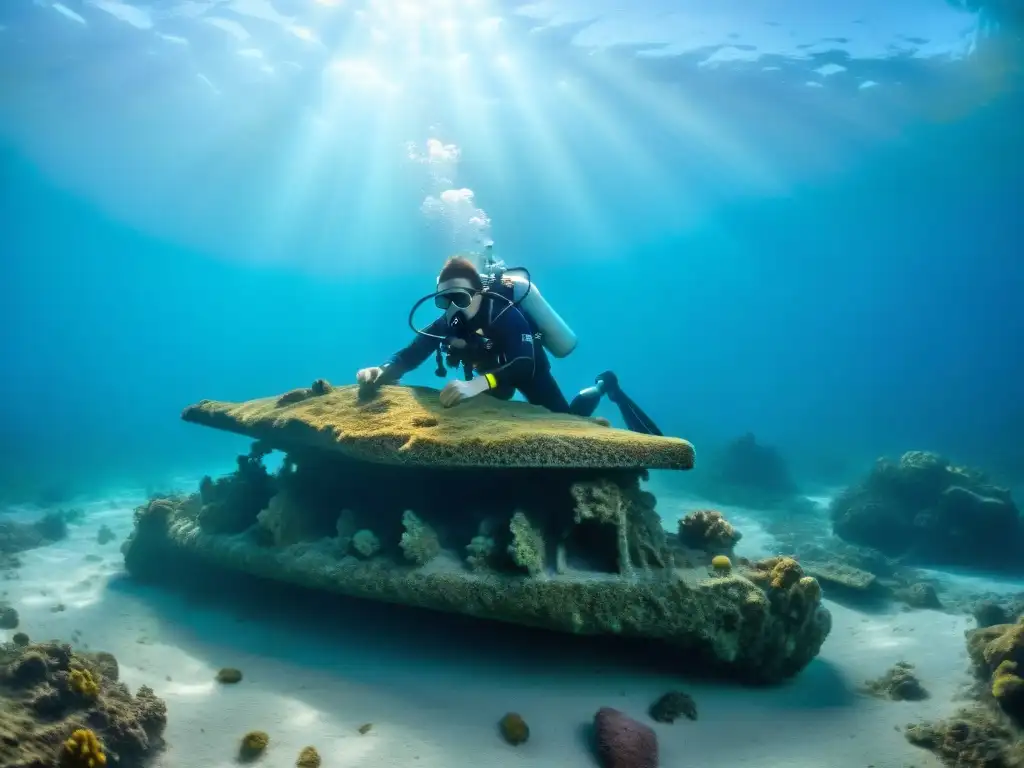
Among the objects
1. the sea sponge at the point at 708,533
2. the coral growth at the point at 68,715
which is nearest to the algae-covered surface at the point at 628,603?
the sea sponge at the point at 708,533

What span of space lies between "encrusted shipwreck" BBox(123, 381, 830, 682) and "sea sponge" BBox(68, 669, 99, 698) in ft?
6.40

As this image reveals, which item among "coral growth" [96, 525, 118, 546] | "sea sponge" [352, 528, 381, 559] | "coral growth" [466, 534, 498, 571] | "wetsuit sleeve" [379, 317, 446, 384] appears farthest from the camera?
"coral growth" [96, 525, 118, 546]

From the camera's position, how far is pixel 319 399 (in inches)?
276

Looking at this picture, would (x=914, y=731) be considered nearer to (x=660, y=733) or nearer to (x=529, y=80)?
(x=660, y=733)

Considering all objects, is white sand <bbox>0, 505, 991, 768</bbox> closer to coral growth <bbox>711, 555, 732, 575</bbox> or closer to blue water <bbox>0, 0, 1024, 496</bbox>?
coral growth <bbox>711, 555, 732, 575</bbox>

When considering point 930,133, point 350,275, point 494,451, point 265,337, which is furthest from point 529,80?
point 265,337

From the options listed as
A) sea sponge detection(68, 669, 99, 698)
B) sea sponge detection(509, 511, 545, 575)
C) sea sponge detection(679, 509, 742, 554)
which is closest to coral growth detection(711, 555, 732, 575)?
sea sponge detection(679, 509, 742, 554)

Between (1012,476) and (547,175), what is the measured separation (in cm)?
3845

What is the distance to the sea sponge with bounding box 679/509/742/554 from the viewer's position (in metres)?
6.13

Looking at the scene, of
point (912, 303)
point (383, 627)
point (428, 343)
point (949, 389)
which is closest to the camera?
point (383, 627)

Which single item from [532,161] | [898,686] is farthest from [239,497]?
[532,161]

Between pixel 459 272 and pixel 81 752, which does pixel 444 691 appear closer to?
pixel 81 752

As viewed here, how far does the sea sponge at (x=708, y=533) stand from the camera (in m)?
6.13

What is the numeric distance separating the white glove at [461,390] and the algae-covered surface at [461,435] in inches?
6.0
